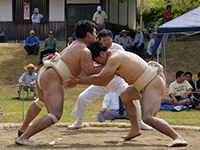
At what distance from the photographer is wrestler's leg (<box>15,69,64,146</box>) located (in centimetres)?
285

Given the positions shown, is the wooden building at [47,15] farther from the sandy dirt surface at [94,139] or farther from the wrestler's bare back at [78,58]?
the wrestler's bare back at [78,58]

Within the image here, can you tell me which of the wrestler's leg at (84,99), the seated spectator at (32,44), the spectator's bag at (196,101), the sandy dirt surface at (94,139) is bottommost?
the spectator's bag at (196,101)

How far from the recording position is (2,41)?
42.3ft

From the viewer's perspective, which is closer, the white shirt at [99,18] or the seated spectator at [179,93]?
the seated spectator at [179,93]

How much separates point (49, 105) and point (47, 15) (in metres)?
10.4

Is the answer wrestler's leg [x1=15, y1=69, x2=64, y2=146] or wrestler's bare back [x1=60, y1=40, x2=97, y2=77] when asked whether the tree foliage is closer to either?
wrestler's bare back [x1=60, y1=40, x2=97, y2=77]

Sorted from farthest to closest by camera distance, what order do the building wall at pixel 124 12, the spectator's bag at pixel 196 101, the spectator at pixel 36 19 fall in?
the building wall at pixel 124 12 < the spectator at pixel 36 19 < the spectator's bag at pixel 196 101

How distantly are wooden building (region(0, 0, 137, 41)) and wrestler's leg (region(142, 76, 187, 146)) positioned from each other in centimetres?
994

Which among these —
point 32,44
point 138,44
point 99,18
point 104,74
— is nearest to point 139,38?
point 138,44

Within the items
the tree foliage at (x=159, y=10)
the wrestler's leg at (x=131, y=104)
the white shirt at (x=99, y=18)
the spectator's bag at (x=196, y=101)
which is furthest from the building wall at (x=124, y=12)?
the wrestler's leg at (x=131, y=104)

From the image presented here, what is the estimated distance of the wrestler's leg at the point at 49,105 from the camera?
Result: 2.85 metres

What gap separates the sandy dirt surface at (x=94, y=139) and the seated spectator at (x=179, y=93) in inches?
87.3

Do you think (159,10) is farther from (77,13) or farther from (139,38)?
(139,38)

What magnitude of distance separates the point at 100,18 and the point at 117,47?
22.8ft
